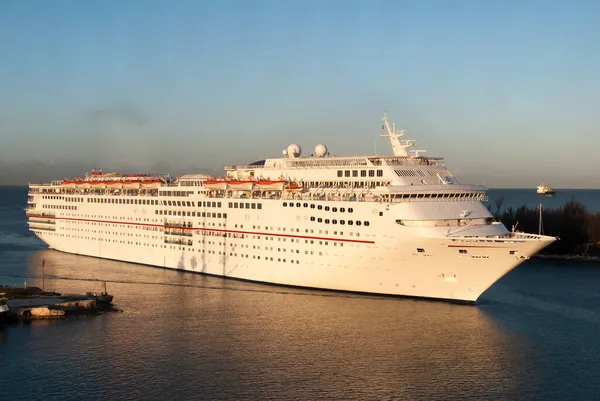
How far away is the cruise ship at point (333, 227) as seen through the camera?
126ft

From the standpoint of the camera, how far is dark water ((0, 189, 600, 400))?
2680 cm

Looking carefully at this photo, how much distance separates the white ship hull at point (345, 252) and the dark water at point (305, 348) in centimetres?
125

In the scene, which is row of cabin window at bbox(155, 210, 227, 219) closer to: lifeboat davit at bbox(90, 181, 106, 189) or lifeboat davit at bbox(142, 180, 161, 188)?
lifeboat davit at bbox(142, 180, 161, 188)

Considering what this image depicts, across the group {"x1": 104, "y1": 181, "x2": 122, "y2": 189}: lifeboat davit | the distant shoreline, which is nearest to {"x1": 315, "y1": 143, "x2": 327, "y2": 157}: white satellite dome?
{"x1": 104, "y1": 181, "x2": 122, "y2": 189}: lifeboat davit

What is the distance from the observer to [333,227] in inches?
1618

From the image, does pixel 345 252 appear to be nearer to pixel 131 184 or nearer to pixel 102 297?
pixel 102 297

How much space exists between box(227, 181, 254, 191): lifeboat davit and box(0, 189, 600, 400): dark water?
7681 mm

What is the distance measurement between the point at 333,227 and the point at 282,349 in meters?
11.7

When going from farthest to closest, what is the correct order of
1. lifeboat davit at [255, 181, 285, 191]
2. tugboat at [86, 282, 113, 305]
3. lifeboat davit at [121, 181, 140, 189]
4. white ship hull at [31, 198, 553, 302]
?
lifeboat davit at [121, 181, 140, 189], lifeboat davit at [255, 181, 285, 191], tugboat at [86, 282, 113, 305], white ship hull at [31, 198, 553, 302]

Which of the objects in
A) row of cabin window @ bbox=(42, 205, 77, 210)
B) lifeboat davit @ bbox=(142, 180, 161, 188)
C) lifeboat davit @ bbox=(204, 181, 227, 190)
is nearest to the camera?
lifeboat davit @ bbox=(204, 181, 227, 190)

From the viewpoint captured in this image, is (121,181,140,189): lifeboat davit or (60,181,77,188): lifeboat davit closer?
A: (121,181,140,189): lifeboat davit

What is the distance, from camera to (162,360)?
30.0 metres

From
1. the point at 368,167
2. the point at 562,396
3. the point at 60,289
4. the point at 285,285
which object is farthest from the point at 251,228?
the point at 562,396

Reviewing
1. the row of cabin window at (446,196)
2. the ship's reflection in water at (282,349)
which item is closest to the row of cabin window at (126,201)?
the ship's reflection in water at (282,349)
